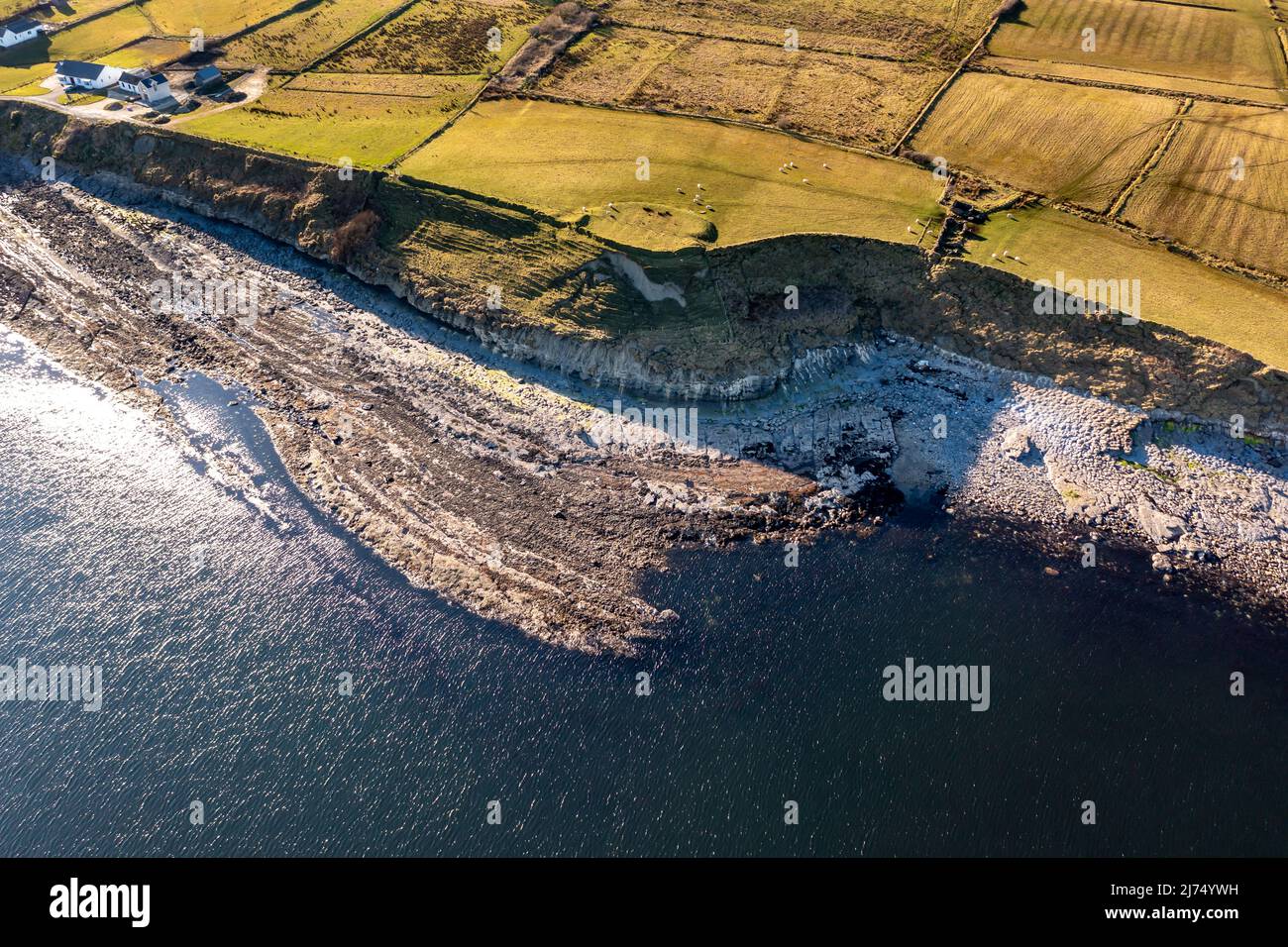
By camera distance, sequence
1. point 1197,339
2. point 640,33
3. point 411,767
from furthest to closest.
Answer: point 640,33 < point 1197,339 < point 411,767

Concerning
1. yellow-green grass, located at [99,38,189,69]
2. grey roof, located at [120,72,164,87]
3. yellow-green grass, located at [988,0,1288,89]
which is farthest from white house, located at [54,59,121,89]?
yellow-green grass, located at [988,0,1288,89]

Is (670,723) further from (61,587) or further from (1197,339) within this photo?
(1197,339)

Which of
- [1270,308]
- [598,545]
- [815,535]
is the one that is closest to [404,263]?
[598,545]

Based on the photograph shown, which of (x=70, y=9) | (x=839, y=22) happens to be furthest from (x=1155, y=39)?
(x=70, y=9)

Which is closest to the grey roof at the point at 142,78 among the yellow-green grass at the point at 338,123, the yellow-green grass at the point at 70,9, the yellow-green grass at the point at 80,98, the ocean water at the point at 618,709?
the yellow-green grass at the point at 80,98

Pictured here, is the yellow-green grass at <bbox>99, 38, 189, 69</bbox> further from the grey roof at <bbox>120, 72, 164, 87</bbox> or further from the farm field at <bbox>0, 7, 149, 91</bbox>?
the grey roof at <bbox>120, 72, 164, 87</bbox>

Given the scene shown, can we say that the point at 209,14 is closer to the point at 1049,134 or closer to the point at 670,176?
the point at 670,176

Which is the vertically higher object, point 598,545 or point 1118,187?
point 1118,187
